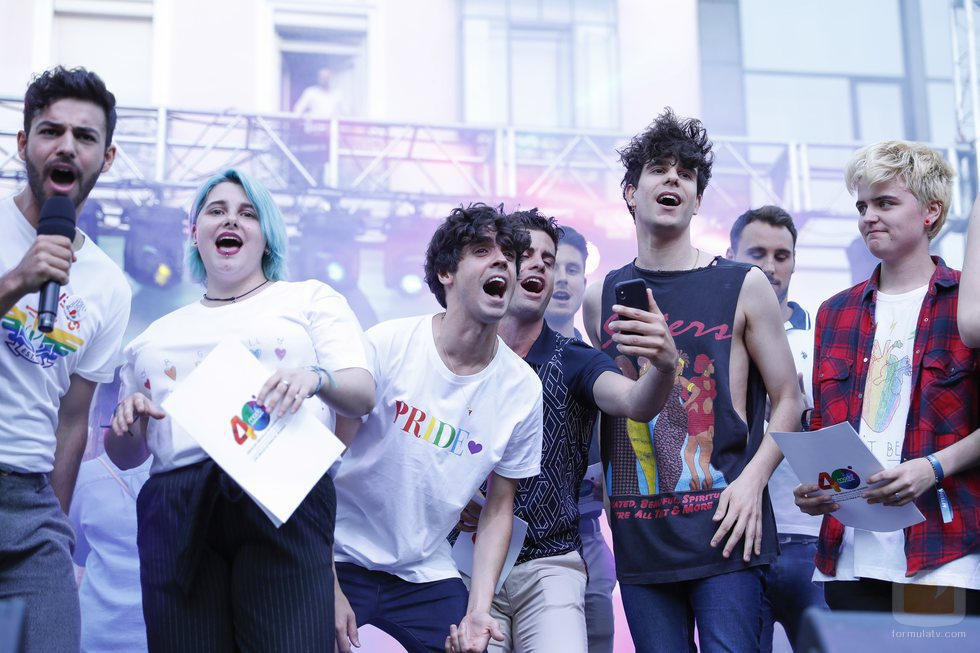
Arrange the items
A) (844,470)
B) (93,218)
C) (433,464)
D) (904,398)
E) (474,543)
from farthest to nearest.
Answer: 1. (93,218)
2. (474,543)
3. (433,464)
4. (904,398)
5. (844,470)

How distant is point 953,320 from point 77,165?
208 cm

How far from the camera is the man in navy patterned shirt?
92.3 inches

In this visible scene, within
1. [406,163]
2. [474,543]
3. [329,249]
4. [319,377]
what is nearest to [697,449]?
[474,543]

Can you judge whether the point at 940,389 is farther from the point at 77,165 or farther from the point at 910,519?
the point at 77,165

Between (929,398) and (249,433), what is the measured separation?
152cm

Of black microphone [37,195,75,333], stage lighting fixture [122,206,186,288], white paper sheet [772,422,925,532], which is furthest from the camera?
stage lighting fixture [122,206,186,288]

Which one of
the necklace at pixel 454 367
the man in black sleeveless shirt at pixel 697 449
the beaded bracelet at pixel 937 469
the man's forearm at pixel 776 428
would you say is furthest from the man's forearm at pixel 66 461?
the beaded bracelet at pixel 937 469

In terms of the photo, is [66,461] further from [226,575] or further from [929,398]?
[929,398]

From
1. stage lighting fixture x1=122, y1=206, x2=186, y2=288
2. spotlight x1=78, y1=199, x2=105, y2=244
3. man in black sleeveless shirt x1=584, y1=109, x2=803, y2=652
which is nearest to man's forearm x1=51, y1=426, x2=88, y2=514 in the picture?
man in black sleeveless shirt x1=584, y1=109, x2=803, y2=652

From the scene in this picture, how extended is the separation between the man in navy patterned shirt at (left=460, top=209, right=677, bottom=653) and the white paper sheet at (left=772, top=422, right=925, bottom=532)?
13.2 inches

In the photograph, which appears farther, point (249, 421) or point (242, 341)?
point (242, 341)

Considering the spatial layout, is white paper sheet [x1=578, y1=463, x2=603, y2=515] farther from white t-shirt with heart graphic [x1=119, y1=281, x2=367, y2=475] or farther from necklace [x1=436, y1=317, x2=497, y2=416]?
white t-shirt with heart graphic [x1=119, y1=281, x2=367, y2=475]

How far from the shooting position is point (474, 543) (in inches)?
99.5

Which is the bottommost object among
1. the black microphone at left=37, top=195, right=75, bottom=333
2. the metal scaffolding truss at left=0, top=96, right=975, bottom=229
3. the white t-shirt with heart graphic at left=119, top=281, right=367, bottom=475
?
the white t-shirt with heart graphic at left=119, top=281, right=367, bottom=475
